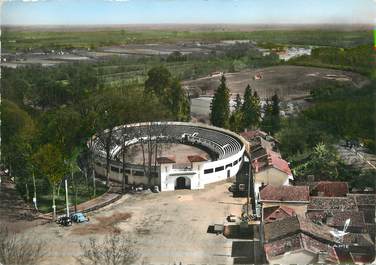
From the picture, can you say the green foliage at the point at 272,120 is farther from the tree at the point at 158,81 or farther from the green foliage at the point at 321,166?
the tree at the point at 158,81

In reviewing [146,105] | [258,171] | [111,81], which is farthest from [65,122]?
[111,81]

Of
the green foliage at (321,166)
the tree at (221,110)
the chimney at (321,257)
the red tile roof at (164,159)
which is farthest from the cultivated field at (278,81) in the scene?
the chimney at (321,257)

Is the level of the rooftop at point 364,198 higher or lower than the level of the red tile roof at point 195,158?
higher

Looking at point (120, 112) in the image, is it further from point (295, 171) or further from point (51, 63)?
point (51, 63)

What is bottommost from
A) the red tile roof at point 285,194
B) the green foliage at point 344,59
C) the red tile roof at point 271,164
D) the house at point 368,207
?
the house at point 368,207

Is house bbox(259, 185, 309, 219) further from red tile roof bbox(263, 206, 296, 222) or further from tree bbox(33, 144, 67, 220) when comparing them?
tree bbox(33, 144, 67, 220)

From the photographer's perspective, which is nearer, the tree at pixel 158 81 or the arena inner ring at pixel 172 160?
the arena inner ring at pixel 172 160

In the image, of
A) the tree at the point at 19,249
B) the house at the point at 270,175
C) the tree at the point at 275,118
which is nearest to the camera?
the tree at the point at 19,249
